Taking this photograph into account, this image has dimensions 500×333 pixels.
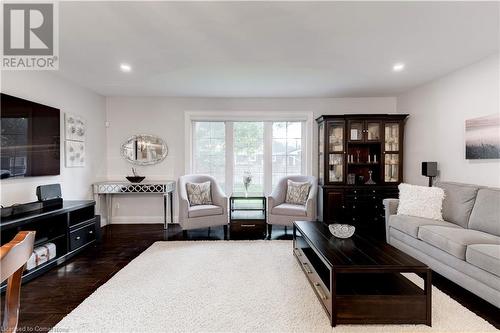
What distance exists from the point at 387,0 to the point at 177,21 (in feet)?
5.57

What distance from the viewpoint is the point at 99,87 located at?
424cm

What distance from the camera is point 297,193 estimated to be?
14.4 ft

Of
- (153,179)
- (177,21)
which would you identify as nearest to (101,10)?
(177,21)

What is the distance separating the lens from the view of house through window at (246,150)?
16.6 feet

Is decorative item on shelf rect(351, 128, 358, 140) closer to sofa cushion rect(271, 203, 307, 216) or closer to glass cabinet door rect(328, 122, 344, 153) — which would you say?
glass cabinet door rect(328, 122, 344, 153)

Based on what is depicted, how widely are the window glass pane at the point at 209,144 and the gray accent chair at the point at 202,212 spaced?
30.1 inches

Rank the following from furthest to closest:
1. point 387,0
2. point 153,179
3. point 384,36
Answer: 1. point 153,179
2. point 384,36
3. point 387,0

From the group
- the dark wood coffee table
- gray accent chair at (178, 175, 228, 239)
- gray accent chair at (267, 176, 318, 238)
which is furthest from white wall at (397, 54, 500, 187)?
gray accent chair at (178, 175, 228, 239)

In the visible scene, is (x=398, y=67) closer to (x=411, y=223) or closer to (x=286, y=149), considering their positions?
(x=411, y=223)

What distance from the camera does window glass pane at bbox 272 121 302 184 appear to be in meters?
5.08

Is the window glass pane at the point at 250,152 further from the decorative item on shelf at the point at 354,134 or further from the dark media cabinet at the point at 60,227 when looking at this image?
the dark media cabinet at the point at 60,227

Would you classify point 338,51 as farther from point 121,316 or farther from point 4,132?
point 4,132

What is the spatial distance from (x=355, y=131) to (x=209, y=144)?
8.95 feet

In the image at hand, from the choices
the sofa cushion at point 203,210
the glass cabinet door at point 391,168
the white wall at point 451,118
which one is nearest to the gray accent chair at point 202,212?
the sofa cushion at point 203,210
